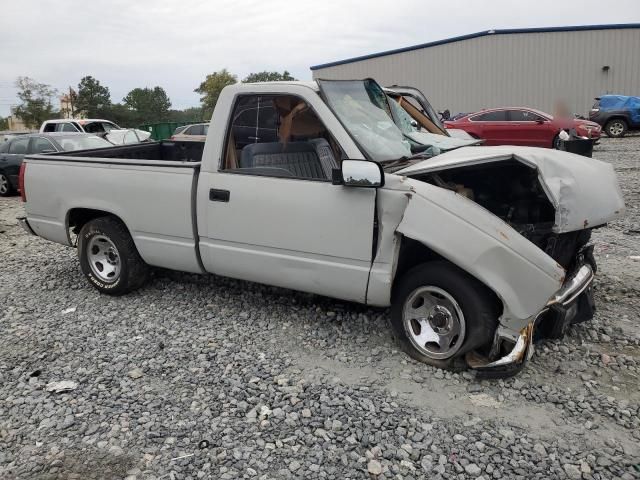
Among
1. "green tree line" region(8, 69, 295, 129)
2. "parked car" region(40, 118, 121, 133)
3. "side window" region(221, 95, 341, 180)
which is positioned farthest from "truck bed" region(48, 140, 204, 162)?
"green tree line" region(8, 69, 295, 129)

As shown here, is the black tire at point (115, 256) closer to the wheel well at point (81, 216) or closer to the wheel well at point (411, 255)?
the wheel well at point (81, 216)

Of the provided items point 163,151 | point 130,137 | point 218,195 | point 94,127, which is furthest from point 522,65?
point 218,195

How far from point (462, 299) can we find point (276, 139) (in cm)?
204

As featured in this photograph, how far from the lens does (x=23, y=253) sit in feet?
23.6

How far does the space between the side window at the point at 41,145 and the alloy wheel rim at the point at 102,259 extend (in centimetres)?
788

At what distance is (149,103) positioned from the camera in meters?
74.9

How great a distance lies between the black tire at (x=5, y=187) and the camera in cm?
1269

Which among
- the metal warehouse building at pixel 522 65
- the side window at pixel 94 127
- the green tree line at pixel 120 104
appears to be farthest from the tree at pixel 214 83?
the side window at pixel 94 127

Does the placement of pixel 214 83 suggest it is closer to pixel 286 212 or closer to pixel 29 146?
pixel 29 146

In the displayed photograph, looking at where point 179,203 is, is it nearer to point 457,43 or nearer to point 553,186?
point 553,186

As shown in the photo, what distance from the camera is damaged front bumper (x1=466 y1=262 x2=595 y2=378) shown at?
3352 mm

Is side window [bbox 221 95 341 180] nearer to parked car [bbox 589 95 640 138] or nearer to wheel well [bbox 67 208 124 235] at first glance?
wheel well [bbox 67 208 124 235]

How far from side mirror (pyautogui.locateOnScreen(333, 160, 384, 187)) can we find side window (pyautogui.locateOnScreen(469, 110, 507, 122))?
14.9m

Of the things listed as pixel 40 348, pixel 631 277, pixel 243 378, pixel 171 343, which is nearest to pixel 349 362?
pixel 243 378
